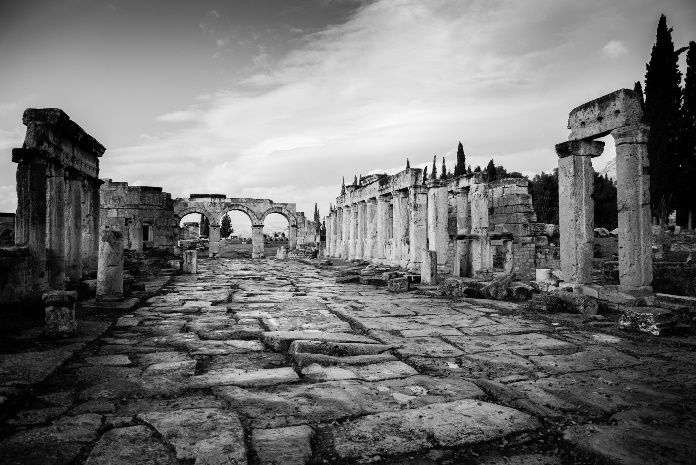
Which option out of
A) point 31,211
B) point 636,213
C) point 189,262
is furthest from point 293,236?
point 636,213

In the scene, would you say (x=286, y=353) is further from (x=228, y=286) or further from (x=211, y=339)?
(x=228, y=286)

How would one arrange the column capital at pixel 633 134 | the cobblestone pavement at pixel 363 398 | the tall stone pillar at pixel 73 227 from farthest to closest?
the tall stone pillar at pixel 73 227, the column capital at pixel 633 134, the cobblestone pavement at pixel 363 398

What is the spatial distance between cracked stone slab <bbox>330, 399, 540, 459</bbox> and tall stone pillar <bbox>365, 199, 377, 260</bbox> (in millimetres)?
18502

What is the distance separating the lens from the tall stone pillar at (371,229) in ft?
72.2

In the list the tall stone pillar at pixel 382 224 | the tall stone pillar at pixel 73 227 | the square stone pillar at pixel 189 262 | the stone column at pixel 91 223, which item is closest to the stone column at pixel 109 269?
the tall stone pillar at pixel 73 227

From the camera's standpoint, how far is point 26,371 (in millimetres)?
3996

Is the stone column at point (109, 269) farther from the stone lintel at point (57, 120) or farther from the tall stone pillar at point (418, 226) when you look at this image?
the tall stone pillar at point (418, 226)

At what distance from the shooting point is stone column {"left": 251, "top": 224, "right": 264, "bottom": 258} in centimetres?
3246

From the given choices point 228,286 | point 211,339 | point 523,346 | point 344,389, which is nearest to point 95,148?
point 228,286

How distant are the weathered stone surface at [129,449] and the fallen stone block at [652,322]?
19.5 ft

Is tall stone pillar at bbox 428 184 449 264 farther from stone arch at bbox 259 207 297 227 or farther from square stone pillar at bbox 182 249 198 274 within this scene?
stone arch at bbox 259 207 297 227

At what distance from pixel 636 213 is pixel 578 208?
1.03m

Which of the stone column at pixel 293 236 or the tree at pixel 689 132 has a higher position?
the tree at pixel 689 132

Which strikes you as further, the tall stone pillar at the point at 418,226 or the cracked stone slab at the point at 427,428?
the tall stone pillar at the point at 418,226
